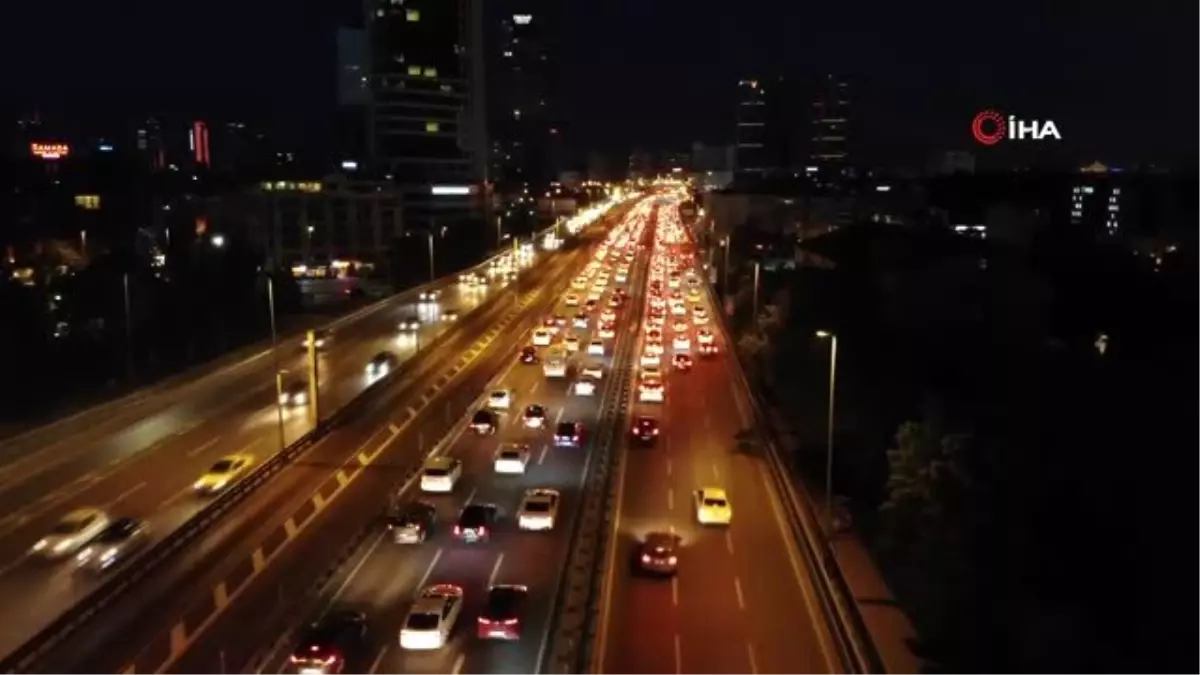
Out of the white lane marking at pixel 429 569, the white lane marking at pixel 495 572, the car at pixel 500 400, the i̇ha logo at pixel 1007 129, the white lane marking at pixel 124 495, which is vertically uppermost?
the i̇ha logo at pixel 1007 129

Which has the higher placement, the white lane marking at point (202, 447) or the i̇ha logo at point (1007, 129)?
the i̇ha logo at point (1007, 129)

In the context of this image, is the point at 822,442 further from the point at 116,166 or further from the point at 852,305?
the point at 116,166

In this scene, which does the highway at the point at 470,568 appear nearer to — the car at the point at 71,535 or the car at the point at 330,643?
the car at the point at 330,643

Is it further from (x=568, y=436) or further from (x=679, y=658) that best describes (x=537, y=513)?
(x=568, y=436)

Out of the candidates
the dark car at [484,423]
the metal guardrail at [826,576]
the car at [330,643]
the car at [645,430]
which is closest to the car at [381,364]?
the dark car at [484,423]

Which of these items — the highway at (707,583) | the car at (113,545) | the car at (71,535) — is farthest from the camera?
the car at (71,535)

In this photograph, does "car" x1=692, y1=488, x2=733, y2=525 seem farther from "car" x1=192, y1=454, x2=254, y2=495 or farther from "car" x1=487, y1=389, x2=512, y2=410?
"car" x1=487, y1=389, x2=512, y2=410

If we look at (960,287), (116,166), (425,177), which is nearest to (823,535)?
(960,287)
